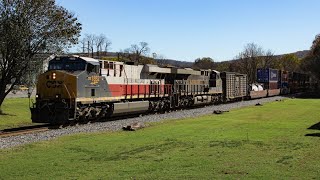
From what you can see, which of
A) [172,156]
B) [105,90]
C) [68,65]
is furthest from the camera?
[105,90]

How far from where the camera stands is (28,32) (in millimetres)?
25516

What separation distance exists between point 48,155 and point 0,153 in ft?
6.58

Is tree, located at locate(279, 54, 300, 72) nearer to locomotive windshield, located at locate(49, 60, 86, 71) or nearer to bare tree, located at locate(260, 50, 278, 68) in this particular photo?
bare tree, located at locate(260, 50, 278, 68)

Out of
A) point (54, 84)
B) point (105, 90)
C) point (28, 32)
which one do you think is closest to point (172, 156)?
point (54, 84)

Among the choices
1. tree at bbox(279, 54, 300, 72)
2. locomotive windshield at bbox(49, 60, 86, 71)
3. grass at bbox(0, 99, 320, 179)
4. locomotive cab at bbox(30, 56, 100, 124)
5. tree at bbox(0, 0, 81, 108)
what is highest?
tree at bbox(279, 54, 300, 72)

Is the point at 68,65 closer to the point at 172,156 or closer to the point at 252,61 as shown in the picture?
the point at 172,156

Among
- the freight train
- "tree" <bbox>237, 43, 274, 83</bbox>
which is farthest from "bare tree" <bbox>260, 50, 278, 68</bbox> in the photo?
the freight train

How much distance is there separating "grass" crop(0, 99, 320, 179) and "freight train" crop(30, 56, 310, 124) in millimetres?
5060

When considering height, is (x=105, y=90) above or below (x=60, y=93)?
above

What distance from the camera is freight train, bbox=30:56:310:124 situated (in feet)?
73.5

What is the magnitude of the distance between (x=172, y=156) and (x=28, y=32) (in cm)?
1701

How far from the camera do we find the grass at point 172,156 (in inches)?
383

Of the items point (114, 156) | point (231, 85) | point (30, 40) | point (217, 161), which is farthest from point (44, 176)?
point (231, 85)

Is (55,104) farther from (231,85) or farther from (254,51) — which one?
(254,51)
